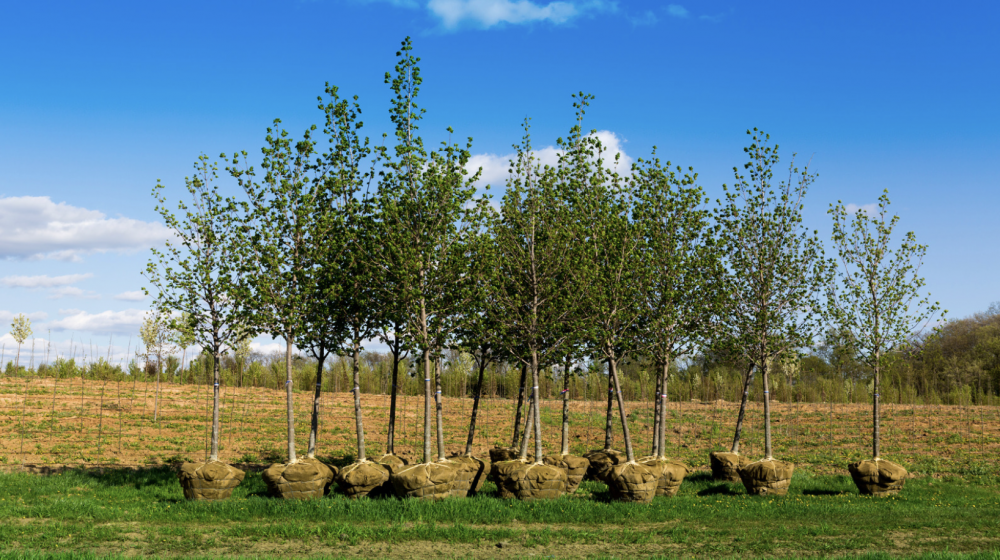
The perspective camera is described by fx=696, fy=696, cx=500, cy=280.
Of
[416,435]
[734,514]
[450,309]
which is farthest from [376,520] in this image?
[416,435]

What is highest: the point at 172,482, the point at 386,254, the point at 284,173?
the point at 284,173

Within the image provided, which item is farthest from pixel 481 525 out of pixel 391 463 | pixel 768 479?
pixel 768 479

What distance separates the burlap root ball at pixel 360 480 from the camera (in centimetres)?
1633

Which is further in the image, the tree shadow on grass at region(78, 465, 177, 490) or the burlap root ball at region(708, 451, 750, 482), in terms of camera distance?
the burlap root ball at region(708, 451, 750, 482)

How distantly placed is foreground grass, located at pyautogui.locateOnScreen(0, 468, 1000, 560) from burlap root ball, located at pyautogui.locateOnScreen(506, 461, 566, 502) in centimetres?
51

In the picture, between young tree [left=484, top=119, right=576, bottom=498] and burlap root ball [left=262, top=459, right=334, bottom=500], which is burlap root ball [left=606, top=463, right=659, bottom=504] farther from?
burlap root ball [left=262, top=459, right=334, bottom=500]

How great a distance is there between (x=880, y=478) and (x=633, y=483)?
770cm

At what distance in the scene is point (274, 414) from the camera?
3244 cm

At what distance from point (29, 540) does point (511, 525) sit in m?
9.11

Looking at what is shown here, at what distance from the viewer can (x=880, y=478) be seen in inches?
747

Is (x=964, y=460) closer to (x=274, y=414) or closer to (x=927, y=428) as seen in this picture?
(x=927, y=428)

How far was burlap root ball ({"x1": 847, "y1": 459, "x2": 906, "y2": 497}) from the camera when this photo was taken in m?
18.9

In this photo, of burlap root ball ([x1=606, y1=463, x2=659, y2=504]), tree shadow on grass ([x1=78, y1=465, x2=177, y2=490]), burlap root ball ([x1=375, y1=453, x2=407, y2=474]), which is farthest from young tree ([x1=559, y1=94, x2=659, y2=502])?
tree shadow on grass ([x1=78, y1=465, x2=177, y2=490])

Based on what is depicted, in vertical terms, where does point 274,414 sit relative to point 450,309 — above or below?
below
